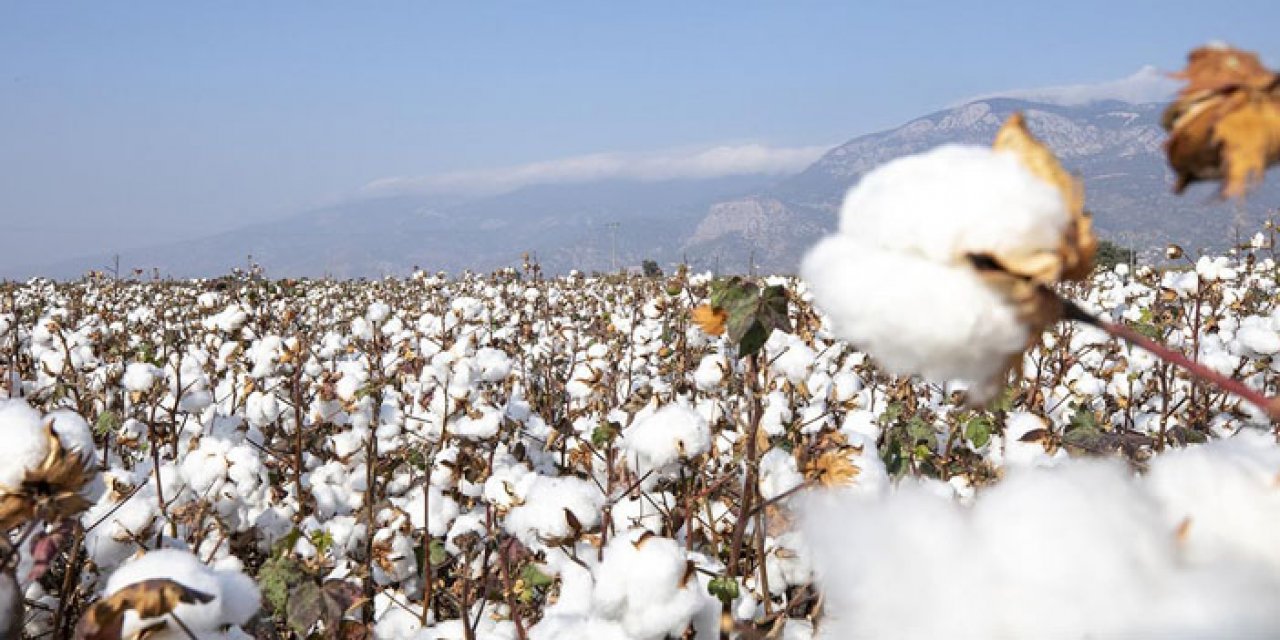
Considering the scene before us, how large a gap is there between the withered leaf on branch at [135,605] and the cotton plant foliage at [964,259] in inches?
35.0

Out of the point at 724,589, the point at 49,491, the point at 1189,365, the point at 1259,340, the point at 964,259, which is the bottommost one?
the point at 1259,340

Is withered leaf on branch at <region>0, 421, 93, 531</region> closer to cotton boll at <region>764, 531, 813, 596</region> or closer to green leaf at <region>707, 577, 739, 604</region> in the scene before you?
green leaf at <region>707, 577, 739, 604</region>

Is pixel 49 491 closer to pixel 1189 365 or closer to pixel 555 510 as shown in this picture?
pixel 555 510

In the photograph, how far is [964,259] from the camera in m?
0.76

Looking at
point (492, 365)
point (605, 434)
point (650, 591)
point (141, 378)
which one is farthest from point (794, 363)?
point (141, 378)

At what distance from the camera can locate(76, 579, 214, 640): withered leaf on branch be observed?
1081 mm

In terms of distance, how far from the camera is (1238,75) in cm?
71

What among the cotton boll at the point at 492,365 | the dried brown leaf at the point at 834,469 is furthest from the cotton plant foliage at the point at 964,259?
the cotton boll at the point at 492,365

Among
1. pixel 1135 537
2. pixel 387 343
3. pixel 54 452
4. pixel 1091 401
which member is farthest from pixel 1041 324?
pixel 387 343

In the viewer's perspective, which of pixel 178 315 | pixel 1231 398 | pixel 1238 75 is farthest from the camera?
pixel 178 315

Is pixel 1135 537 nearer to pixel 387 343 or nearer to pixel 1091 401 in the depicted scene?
pixel 1091 401

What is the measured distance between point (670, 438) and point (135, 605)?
132cm

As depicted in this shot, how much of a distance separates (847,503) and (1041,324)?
0.86 feet

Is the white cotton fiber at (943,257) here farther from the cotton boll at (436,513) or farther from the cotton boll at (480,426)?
the cotton boll at (480,426)
